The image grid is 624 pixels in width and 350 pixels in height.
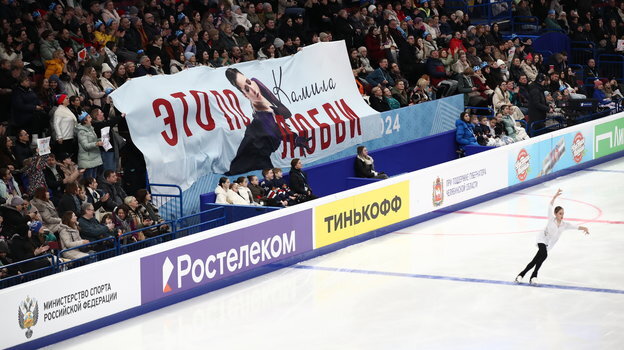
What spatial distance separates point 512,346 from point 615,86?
51.7 ft

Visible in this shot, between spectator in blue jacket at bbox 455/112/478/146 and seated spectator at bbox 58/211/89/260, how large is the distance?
10469 mm

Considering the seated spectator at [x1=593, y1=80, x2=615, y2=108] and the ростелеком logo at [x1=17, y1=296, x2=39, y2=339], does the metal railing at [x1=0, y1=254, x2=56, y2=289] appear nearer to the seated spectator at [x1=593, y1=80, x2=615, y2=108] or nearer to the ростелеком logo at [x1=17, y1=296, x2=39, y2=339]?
the ростелеком logo at [x1=17, y1=296, x2=39, y2=339]

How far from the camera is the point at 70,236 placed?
14266 mm

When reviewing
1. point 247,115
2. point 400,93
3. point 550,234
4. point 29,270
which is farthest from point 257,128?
point 29,270

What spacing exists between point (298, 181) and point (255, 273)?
2776 millimetres

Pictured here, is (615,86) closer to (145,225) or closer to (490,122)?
(490,122)

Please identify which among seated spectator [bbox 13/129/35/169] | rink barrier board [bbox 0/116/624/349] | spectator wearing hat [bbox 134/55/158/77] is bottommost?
rink barrier board [bbox 0/116/624/349]

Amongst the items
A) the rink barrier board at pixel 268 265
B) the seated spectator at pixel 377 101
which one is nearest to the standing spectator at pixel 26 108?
the rink barrier board at pixel 268 265

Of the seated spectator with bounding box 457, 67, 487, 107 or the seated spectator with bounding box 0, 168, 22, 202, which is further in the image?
the seated spectator with bounding box 457, 67, 487, 107

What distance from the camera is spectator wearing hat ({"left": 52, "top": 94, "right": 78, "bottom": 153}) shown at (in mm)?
16219

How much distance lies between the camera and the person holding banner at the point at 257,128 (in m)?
18.6

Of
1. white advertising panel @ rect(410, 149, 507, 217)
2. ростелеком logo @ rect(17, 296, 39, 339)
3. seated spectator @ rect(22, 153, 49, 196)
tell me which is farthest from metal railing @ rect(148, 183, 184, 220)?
ростелеком logo @ rect(17, 296, 39, 339)

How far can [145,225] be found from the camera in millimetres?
15523

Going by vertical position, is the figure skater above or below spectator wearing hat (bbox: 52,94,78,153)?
below
